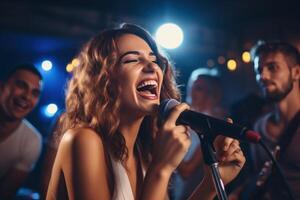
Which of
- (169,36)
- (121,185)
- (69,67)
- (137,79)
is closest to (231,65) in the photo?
(169,36)

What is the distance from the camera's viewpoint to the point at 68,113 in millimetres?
2068

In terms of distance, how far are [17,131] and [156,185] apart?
108 inches

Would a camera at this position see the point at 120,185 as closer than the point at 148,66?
Yes

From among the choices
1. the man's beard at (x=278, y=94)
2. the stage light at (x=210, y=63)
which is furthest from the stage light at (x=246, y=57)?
the man's beard at (x=278, y=94)

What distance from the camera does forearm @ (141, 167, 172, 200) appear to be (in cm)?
147

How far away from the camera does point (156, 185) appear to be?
4.82 ft

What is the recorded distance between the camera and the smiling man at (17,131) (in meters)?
3.61

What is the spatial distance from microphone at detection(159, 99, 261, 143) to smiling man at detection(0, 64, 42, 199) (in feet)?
8.64

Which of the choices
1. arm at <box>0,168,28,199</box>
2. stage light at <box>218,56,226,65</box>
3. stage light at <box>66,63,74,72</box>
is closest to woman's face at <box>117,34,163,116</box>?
arm at <box>0,168,28,199</box>

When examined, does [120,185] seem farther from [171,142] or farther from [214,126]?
[214,126]

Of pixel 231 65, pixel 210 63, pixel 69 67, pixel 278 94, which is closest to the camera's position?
pixel 278 94

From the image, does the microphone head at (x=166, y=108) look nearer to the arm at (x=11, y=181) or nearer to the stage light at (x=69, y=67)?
the arm at (x=11, y=181)

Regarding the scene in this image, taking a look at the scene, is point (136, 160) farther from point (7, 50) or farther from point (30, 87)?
point (7, 50)

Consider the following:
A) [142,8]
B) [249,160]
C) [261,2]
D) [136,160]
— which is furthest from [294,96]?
[142,8]
